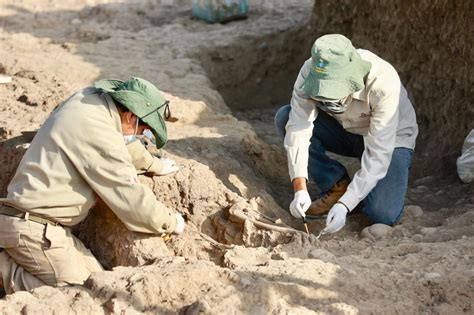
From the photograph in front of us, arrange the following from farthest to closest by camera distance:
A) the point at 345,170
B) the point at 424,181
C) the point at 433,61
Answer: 1. the point at 433,61
2. the point at 424,181
3. the point at 345,170

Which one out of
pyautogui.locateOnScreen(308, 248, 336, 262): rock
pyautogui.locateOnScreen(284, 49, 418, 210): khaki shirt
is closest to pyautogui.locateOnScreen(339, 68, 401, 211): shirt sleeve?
pyautogui.locateOnScreen(284, 49, 418, 210): khaki shirt

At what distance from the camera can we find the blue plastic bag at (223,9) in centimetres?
775

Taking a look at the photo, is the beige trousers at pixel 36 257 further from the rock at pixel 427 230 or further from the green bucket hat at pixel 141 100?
the rock at pixel 427 230

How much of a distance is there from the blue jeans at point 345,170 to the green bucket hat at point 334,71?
2.17 feet

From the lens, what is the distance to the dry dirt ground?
3.42 meters

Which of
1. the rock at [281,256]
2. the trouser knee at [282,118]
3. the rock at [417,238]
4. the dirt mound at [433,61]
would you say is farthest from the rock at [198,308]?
the dirt mound at [433,61]

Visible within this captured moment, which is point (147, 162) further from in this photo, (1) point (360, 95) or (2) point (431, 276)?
(2) point (431, 276)

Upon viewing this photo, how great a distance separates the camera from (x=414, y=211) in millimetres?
4551

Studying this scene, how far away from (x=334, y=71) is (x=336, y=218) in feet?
2.70

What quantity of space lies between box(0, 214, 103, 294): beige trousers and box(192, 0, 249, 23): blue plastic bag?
417cm

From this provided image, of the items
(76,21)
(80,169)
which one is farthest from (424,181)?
(76,21)

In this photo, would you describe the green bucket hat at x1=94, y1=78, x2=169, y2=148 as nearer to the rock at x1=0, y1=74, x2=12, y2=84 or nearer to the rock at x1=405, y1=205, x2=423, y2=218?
the rock at x1=405, y1=205, x2=423, y2=218

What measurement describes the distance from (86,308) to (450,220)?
7.24 ft

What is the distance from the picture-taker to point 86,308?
3352mm
